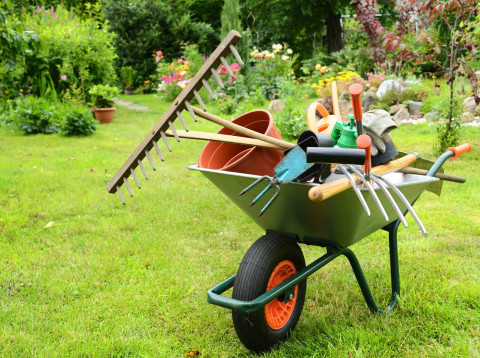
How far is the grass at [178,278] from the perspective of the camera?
70.7 inches

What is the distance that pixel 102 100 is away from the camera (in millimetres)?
8117

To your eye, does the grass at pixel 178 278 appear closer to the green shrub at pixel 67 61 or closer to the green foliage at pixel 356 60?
the green shrub at pixel 67 61

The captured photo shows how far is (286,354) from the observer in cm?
172

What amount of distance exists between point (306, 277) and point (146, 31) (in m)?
13.2

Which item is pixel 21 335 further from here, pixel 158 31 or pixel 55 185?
pixel 158 31

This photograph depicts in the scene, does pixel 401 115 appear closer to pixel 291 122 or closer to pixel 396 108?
pixel 396 108

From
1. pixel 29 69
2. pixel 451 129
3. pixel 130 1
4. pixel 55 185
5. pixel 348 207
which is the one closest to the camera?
pixel 348 207

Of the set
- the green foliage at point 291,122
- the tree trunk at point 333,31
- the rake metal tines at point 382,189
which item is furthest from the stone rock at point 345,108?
the tree trunk at point 333,31

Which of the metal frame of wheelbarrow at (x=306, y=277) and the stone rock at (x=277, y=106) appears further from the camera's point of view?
the stone rock at (x=277, y=106)

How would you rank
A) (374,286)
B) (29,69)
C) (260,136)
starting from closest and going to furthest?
1. (260,136)
2. (374,286)
3. (29,69)

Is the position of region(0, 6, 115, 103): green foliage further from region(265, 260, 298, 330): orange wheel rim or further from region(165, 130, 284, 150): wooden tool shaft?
region(265, 260, 298, 330): orange wheel rim

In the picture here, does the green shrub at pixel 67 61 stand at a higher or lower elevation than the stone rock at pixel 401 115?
higher

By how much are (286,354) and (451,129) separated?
346cm

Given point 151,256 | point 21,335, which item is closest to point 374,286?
point 151,256
